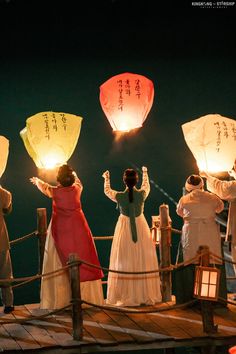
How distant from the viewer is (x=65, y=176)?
31.7 ft

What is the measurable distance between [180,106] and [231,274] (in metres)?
7.33

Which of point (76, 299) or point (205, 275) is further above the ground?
point (205, 275)

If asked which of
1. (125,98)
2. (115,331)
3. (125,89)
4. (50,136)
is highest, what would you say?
(125,89)

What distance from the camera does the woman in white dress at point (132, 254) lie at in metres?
9.92

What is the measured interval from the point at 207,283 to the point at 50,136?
2681 mm

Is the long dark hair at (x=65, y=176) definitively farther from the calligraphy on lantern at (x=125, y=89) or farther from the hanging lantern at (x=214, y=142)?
the hanging lantern at (x=214, y=142)

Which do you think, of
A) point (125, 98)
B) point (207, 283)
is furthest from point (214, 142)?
point (207, 283)

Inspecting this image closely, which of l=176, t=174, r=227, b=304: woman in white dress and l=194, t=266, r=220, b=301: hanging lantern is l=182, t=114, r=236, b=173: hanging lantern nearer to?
l=176, t=174, r=227, b=304: woman in white dress

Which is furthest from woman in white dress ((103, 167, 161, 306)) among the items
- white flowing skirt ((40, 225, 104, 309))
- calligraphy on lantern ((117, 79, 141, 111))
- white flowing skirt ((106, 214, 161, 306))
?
calligraphy on lantern ((117, 79, 141, 111))

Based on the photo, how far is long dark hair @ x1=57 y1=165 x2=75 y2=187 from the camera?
9.66 metres

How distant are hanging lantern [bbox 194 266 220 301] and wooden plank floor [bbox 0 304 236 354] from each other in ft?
1.51

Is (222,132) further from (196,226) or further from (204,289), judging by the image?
(204,289)

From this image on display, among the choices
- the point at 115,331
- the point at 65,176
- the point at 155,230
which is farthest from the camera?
the point at 155,230

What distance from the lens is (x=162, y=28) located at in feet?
67.2
